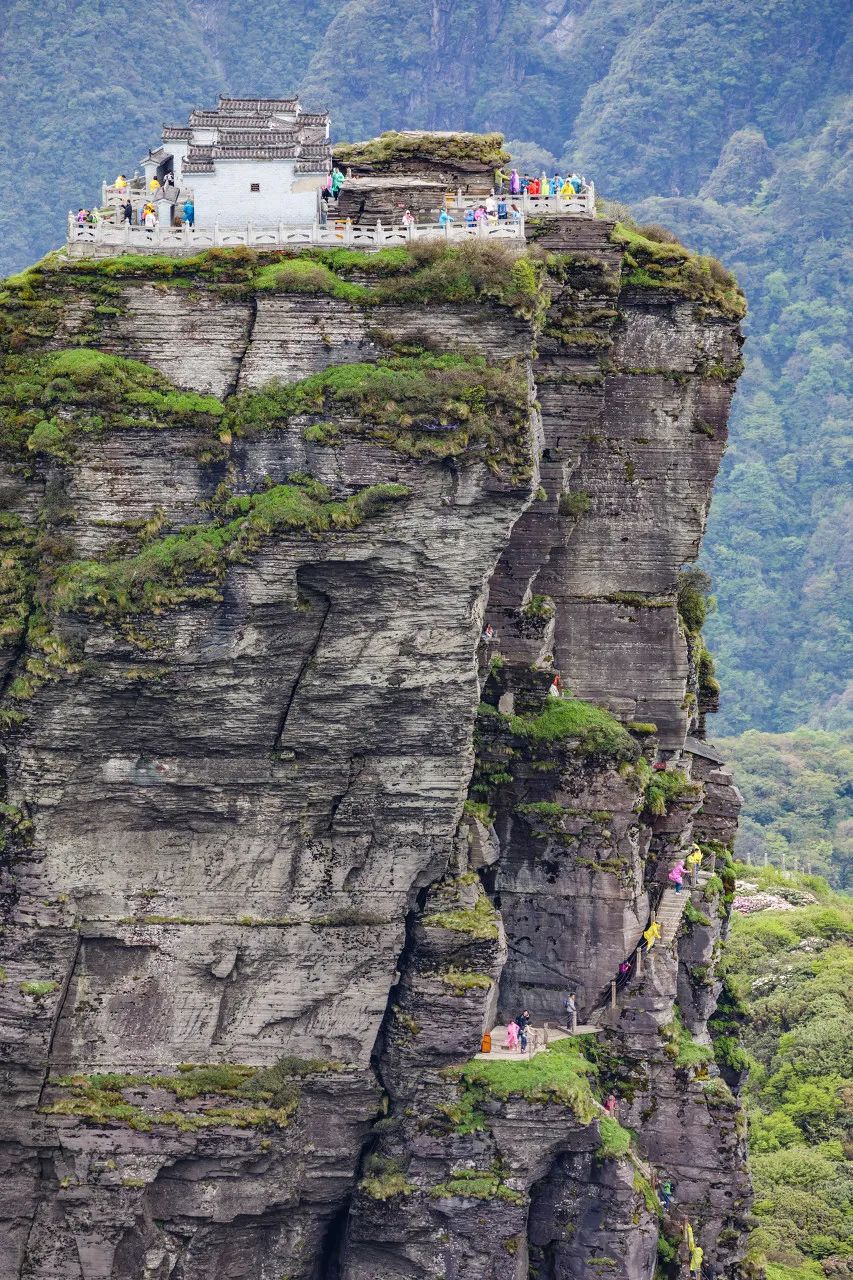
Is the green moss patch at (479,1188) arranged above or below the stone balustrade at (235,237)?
below

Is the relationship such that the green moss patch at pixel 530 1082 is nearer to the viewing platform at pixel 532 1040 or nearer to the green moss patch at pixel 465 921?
the viewing platform at pixel 532 1040

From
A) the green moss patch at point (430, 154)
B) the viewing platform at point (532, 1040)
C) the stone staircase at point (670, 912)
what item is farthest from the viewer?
the stone staircase at point (670, 912)

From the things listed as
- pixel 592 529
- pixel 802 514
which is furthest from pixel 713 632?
pixel 592 529

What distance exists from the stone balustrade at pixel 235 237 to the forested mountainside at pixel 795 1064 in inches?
987

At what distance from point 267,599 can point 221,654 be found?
1.65 meters

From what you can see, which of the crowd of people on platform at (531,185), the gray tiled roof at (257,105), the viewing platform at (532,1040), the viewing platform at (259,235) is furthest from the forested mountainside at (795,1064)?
the gray tiled roof at (257,105)

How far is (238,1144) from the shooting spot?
51438mm

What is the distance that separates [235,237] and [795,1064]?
40647 mm

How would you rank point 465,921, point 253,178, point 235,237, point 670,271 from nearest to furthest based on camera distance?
point 235,237
point 253,178
point 465,921
point 670,271

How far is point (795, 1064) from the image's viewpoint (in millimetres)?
77250

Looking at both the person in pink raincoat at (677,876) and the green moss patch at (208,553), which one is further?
the person in pink raincoat at (677,876)

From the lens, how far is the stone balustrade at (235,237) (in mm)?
47844

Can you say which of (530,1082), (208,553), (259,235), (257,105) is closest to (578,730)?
(530,1082)

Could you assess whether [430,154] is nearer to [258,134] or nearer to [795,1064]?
[258,134]
